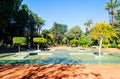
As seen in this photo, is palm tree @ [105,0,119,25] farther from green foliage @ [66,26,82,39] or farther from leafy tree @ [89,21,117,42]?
green foliage @ [66,26,82,39]

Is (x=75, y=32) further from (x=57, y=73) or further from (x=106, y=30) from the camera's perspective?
(x=57, y=73)

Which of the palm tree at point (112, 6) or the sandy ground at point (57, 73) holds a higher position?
A: the palm tree at point (112, 6)

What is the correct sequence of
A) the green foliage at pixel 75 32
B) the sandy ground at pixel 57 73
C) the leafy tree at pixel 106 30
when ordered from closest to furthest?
the sandy ground at pixel 57 73, the leafy tree at pixel 106 30, the green foliage at pixel 75 32

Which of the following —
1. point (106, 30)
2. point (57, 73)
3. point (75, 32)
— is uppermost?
point (75, 32)

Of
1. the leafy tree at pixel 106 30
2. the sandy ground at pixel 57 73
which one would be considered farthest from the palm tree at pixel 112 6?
the sandy ground at pixel 57 73

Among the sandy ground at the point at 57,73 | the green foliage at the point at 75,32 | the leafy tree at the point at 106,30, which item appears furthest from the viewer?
the green foliage at the point at 75,32

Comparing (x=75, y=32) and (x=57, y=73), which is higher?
(x=75, y=32)

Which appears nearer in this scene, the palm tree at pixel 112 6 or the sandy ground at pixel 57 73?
the sandy ground at pixel 57 73

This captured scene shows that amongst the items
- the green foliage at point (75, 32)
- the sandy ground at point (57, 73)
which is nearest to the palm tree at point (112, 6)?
the green foliage at point (75, 32)


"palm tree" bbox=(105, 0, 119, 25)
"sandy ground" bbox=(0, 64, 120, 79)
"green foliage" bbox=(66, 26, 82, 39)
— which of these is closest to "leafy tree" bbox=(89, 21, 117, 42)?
"palm tree" bbox=(105, 0, 119, 25)

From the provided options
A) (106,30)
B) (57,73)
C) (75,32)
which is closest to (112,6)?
(106,30)

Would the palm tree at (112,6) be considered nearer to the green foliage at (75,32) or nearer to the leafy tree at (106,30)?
the leafy tree at (106,30)

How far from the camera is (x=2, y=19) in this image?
35.2 metres

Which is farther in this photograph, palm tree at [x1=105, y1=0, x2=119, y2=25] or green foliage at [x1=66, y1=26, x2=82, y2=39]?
green foliage at [x1=66, y1=26, x2=82, y2=39]
